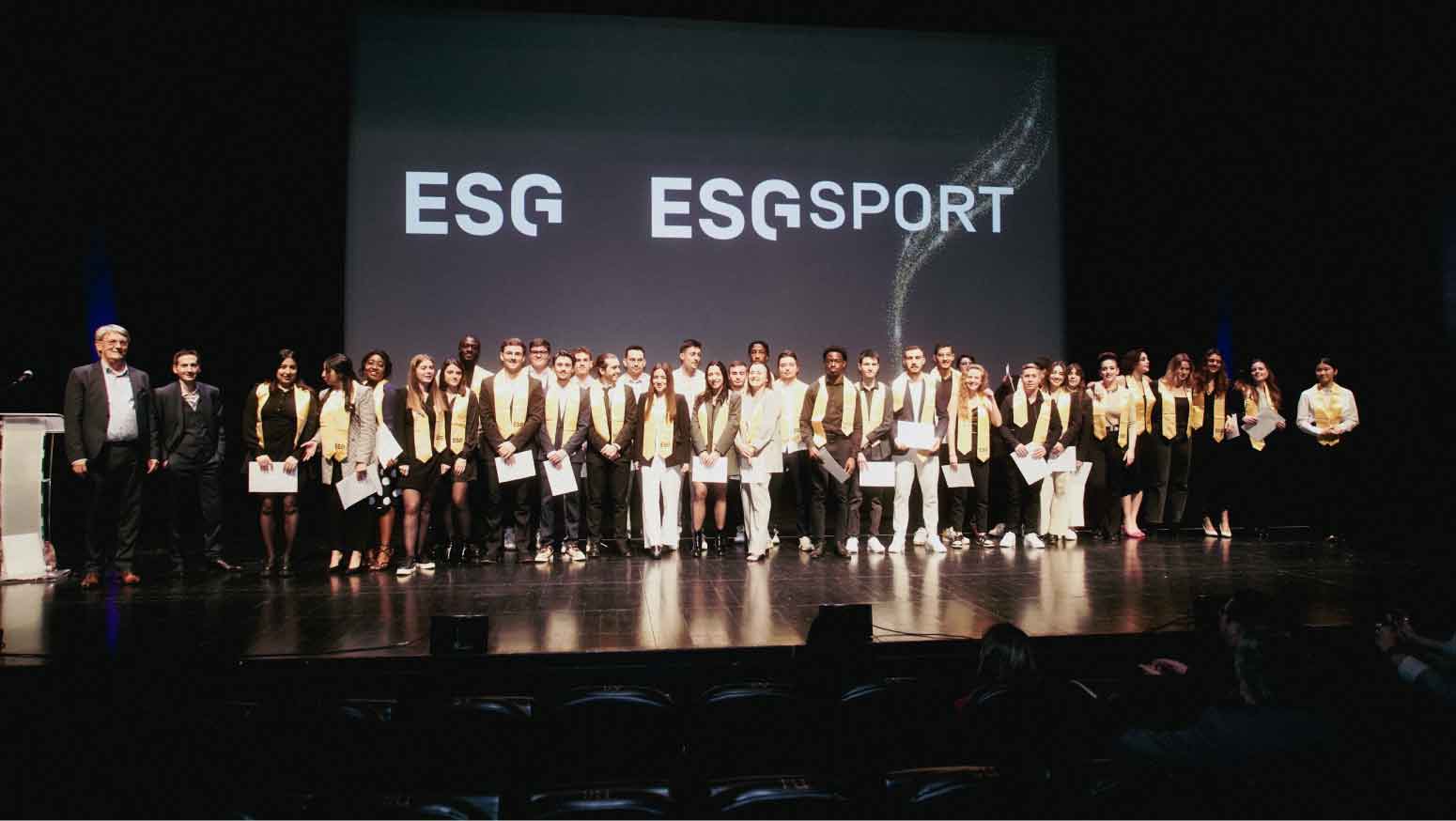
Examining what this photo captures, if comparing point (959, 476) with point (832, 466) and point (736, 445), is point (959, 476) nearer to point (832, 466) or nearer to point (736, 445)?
point (832, 466)

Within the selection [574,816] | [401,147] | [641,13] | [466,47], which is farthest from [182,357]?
[574,816]

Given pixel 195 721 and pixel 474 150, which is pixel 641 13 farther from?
pixel 195 721

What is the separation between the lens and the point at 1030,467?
631 cm

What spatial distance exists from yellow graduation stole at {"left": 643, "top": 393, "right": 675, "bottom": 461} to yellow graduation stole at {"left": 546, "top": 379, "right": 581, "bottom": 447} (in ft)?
1.80

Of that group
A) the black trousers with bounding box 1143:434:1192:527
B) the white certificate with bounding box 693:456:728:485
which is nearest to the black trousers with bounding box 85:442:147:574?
the white certificate with bounding box 693:456:728:485

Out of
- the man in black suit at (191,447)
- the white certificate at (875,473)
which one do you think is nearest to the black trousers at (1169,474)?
the white certificate at (875,473)

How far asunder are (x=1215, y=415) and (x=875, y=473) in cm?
340

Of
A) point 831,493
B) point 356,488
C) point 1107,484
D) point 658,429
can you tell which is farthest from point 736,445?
point 1107,484

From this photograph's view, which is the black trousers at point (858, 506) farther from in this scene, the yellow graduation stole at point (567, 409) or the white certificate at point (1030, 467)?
the yellow graduation stole at point (567, 409)

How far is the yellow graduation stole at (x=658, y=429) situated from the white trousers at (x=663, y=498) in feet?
0.25

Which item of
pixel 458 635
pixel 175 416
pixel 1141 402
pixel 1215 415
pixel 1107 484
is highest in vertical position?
pixel 1141 402

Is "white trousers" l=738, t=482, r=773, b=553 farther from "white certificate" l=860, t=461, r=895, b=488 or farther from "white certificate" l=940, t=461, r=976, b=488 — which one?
"white certificate" l=940, t=461, r=976, b=488

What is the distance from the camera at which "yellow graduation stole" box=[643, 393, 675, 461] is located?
592 cm

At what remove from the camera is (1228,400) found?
281 inches
